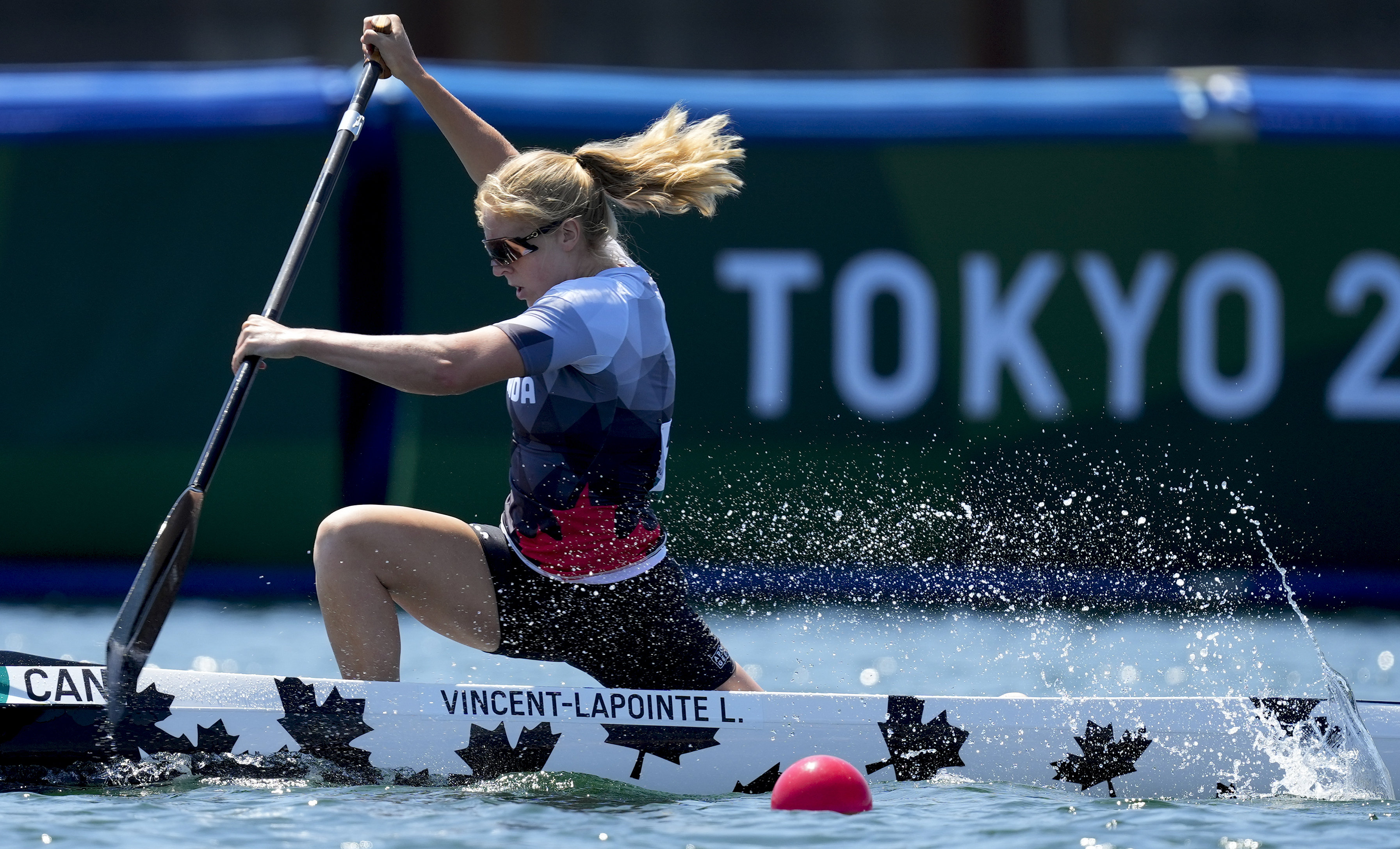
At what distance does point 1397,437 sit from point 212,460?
5.21 m

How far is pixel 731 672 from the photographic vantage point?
3783 mm

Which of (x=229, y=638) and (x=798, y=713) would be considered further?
(x=229, y=638)

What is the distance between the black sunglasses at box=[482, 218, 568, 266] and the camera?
3.61m

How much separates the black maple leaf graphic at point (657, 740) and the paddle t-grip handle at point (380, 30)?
1.83 m

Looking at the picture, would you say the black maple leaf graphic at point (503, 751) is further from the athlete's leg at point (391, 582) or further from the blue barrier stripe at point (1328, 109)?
the blue barrier stripe at point (1328, 109)

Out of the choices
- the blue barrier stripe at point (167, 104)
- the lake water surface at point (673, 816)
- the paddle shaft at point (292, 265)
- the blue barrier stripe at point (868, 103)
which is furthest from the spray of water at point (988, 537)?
the paddle shaft at point (292, 265)

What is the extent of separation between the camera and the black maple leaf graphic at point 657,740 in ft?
11.7

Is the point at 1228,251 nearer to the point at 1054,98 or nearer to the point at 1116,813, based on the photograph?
the point at 1054,98

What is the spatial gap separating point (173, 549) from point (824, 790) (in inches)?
64.3

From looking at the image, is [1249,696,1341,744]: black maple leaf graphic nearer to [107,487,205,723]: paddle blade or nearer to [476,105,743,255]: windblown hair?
[476,105,743,255]: windblown hair

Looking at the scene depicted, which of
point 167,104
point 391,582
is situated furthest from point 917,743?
point 167,104

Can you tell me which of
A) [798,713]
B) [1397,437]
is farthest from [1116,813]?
[1397,437]

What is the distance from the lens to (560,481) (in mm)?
3570

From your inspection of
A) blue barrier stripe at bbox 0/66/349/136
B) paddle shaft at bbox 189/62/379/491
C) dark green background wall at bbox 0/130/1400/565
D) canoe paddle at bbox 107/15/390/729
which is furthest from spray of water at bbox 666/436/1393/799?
canoe paddle at bbox 107/15/390/729
